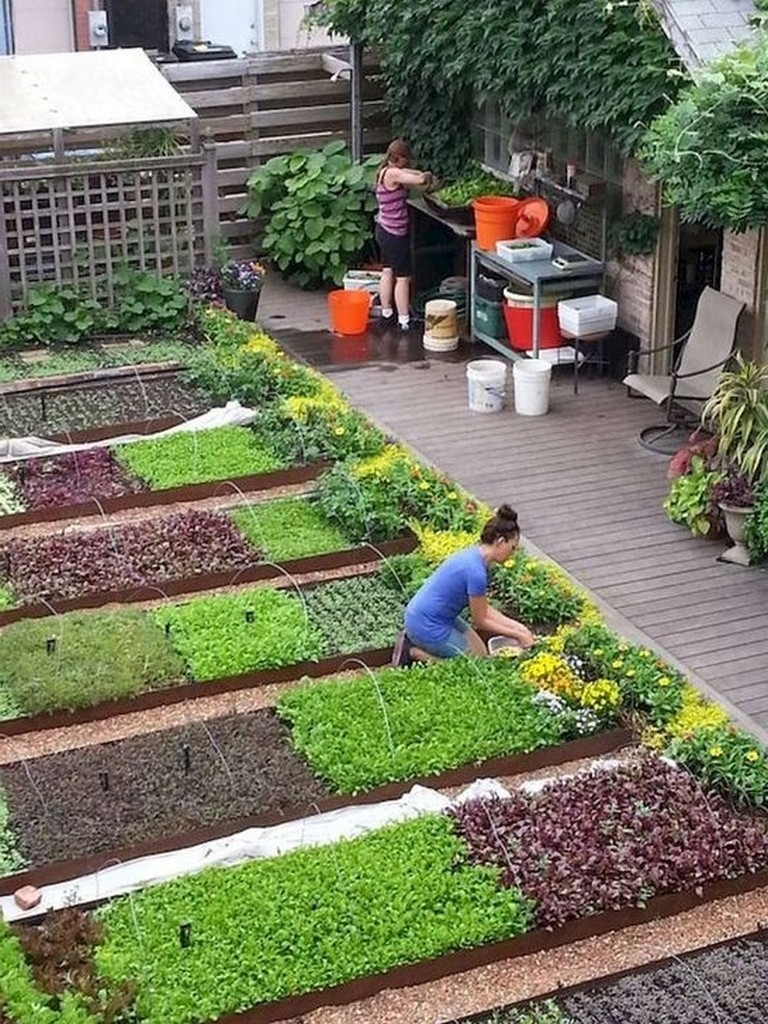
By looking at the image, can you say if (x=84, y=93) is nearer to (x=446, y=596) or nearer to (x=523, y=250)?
(x=523, y=250)

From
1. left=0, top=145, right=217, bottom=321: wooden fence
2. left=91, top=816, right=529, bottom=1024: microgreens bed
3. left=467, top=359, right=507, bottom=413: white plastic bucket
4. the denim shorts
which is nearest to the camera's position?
left=91, top=816, right=529, bottom=1024: microgreens bed

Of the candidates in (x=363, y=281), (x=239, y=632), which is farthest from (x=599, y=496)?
(x=363, y=281)

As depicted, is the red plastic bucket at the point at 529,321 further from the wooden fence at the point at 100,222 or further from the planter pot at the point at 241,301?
the wooden fence at the point at 100,222

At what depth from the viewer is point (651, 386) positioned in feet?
41.0

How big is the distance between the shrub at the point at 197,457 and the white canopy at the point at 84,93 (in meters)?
4.02

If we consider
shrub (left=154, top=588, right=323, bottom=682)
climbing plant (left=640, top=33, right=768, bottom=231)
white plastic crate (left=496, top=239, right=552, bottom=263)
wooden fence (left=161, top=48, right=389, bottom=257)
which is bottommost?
shrub (left=154, top=588, right=323, bottom=682)

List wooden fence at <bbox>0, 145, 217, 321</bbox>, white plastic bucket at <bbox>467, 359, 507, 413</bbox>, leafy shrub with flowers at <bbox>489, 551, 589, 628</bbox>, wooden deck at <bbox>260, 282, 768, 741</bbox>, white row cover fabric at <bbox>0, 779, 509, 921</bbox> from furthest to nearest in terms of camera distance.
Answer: wooden fence at <bbox>0, 145, 217, 321</bbox>, white plastic bucket at <bbox>467, 359, 507, 413</bbox>, leafy shrub with flowers at <bbox>489, 551, 589, 628</bbox>, wooden deck at <bbox>260, 282, 768, 741</bbox>, white row cover fabric at <bbox>0, 779, 509, 921</bbox>

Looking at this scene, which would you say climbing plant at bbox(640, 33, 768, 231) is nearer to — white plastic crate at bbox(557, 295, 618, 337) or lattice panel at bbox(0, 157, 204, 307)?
white plastic crate at bbox(557, 295, 618, 337)

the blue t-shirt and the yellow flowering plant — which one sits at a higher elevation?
the blue t-shirt

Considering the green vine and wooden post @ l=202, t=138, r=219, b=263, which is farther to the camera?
wooden post @ l=202, t=138, r=219, b=263

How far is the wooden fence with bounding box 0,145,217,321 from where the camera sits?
14.9 m

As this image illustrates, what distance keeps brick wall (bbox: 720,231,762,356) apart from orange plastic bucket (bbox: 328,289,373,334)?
3890 mm

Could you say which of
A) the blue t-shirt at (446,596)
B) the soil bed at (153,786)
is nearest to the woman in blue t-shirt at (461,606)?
the blue t-shirt at (446,596)

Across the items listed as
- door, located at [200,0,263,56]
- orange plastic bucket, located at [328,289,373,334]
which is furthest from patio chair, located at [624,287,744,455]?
door, located at [200,0,263,56]
